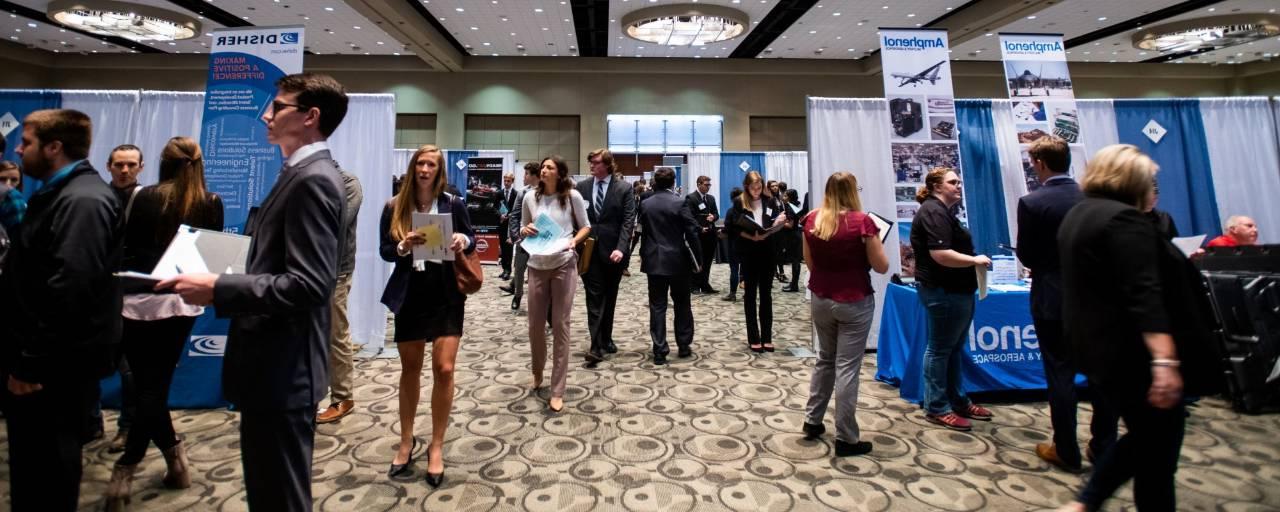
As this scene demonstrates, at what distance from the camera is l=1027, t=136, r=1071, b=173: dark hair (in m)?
2.39

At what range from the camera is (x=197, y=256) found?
116 cm

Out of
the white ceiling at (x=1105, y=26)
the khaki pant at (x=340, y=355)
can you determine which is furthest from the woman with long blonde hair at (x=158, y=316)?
the white ceiling at (x=1105, y=26)

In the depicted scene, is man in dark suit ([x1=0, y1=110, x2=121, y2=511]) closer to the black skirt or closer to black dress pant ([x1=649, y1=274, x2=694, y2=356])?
the black skirt

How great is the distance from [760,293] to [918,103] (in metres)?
1.85

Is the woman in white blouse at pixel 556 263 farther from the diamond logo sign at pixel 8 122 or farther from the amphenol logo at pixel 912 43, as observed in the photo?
the diamond logo sign at pixel 8 122

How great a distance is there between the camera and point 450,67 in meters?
15.0

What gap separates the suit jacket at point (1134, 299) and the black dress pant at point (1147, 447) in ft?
0.17

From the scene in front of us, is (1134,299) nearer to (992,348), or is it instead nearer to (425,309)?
(992,348)

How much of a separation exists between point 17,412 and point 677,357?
3.54 m

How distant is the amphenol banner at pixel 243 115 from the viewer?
331 centimetres

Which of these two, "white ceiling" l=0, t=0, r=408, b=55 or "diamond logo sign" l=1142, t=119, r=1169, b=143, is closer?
"diamond logo sign" l=1142, t=119, r=1169, b=143

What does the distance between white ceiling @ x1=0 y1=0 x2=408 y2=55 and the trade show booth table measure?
39.3 ft

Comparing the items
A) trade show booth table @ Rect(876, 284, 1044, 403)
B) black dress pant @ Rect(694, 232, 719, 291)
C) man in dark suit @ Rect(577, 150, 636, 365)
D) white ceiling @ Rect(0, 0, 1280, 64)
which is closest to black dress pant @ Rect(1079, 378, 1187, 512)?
trade show booth table @ Rect(876, 284, 1044, 403)

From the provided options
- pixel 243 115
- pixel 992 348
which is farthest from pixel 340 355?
pixel 992 348
